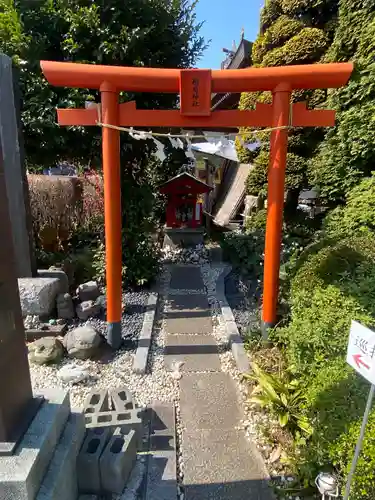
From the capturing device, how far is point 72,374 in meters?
3.44

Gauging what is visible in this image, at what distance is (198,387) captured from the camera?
137 inches

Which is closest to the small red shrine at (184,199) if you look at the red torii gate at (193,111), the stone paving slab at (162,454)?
the red torii gate at (193,111)

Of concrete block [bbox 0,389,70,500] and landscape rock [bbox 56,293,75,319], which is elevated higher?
concrete block [bbox 0,389,70,500]

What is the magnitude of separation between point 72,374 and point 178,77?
11.1 ft

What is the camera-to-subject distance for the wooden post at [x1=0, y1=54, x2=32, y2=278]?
406 cm

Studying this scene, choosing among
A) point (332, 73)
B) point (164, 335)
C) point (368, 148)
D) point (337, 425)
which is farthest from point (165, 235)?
point (337, 425)

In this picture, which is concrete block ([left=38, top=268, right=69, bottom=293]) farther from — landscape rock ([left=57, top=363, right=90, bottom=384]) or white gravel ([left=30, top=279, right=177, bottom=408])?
landscape rock ([left=57, top=363, right=90, bottom=384])

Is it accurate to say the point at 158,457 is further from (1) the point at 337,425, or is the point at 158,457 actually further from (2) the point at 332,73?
(2) the point at 332,73

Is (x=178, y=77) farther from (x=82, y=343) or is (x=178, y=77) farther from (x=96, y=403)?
(x=96, y=403)

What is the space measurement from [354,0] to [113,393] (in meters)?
6.24

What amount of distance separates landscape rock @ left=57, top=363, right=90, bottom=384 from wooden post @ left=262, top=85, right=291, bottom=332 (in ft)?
7.13

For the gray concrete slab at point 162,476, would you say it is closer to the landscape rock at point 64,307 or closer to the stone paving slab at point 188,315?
the stone paving slab at point 188,315

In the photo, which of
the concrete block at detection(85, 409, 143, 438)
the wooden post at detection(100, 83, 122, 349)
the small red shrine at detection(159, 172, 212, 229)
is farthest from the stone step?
the small red shrine at detection(159, 172, 212, 229)

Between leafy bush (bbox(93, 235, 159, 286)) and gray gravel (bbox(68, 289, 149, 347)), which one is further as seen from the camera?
leafy bush (bbox(93, 235, 159, 286))
